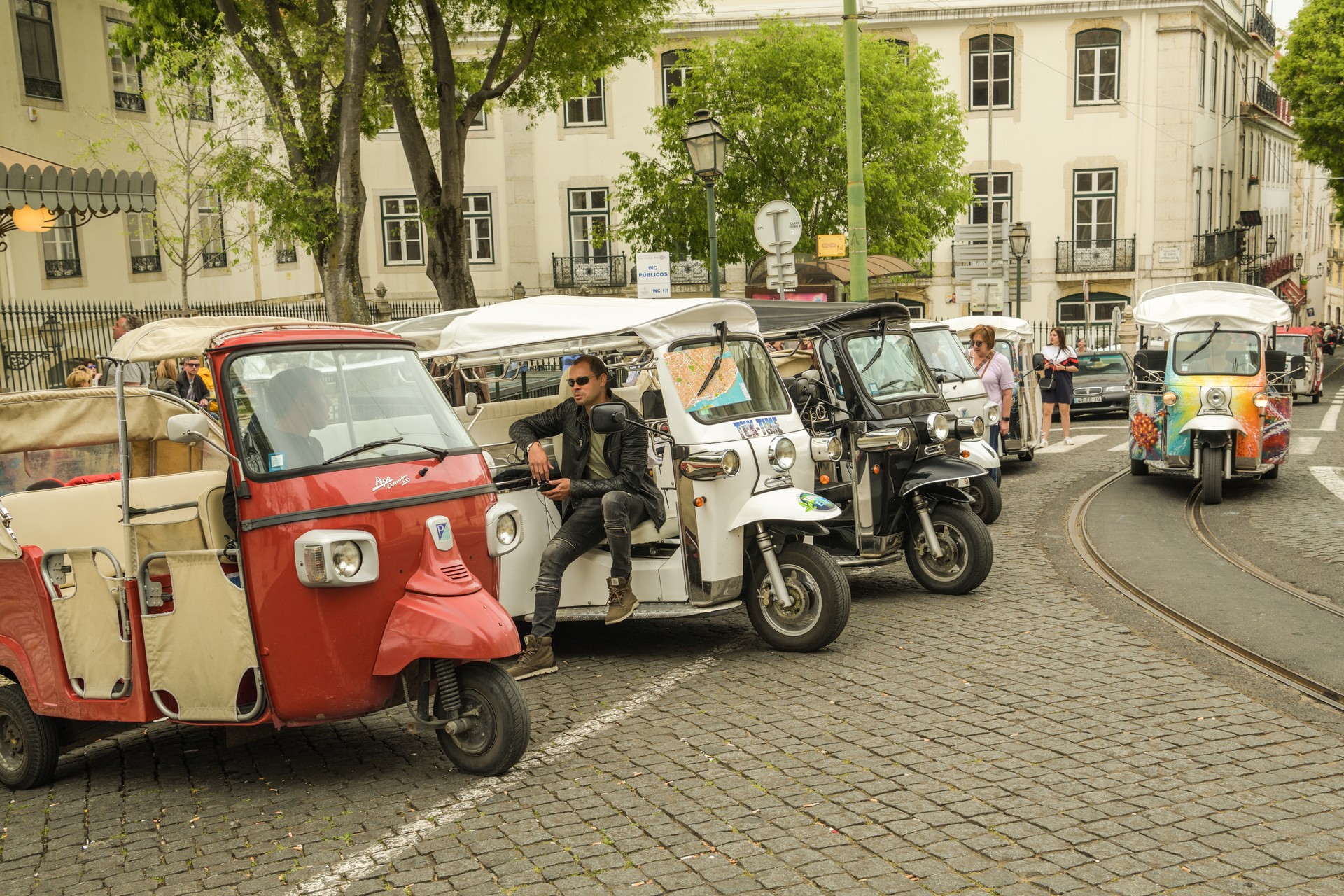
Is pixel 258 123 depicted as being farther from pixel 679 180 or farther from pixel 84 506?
pixel 84 506

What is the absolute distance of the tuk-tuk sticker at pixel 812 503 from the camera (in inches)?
307

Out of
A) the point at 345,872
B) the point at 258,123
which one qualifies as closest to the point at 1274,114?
the point at 258,123

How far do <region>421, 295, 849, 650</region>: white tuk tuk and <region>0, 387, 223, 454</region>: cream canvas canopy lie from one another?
197 cm

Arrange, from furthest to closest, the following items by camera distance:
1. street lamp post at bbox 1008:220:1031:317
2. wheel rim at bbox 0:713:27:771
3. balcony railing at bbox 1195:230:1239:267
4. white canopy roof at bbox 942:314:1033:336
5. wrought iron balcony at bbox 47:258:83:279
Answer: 1. balcony railing at bbox 1195:230:1239:267
2. street lamp post at bbox 1008:220:1031:317
3. wrought iron balcony at bbox 47:258:83:279
4. white canopy roof at bbox 942:314:1033:336
5. wheel rim at bbox 0:713:27:771

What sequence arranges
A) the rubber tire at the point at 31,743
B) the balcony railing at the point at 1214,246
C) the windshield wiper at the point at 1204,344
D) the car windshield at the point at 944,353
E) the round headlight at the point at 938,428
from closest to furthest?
the rubber tire at the point at 31,743 → the round headlight at the point at 938,428 → the car windshield at the point at 944,353 → the windshield wiper at the point at 1204,344 → the balcony railing at the point at 1214,246

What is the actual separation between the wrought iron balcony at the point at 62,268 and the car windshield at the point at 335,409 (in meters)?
20.9

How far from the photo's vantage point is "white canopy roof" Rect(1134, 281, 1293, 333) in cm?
1527

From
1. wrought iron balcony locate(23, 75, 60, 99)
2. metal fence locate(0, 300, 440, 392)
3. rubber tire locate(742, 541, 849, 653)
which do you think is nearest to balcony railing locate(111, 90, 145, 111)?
wrought iron balcony locate(23, 75, 60, 99)

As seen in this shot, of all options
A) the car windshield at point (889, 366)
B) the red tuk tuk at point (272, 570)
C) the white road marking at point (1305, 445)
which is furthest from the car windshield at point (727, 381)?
the white road marking at point (1305, 445)

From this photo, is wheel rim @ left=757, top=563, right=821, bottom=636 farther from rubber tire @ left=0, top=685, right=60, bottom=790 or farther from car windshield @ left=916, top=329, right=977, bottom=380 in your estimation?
car windshield @ left=916, top=329, right=977, bottom=380

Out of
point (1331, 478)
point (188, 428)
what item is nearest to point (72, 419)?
point (188, 428)

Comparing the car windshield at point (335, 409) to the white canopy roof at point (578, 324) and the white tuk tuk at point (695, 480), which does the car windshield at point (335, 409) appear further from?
the white canopy roof at point (578, 324)

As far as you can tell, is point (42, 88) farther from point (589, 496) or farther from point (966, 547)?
point (966, 547)

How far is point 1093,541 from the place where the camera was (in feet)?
39.4
